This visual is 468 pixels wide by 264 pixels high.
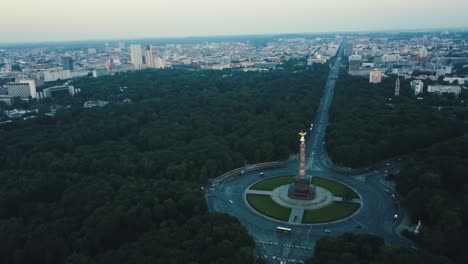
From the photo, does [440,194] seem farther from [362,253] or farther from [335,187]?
[362,253]

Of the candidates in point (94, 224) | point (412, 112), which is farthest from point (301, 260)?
point (412, 112)

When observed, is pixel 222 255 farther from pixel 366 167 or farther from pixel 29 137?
pixel 29 137

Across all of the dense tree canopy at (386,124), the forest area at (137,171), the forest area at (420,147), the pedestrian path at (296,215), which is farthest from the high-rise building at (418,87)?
the pedestrian path at (296,215)

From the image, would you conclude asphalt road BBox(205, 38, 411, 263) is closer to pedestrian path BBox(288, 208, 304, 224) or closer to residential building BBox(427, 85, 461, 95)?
pedestrian path BBox(288, 208, 304, 224)

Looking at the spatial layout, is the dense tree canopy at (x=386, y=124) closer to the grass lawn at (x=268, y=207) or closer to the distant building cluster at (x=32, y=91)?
the grass lawn at (x=268, y=207)

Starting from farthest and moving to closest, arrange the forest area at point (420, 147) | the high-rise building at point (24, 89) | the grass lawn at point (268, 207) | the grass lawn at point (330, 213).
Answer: the high-rise building at point (24, 89), the grass lawn at point (268, 207), the grass lawn at point (330, 213), the forest area at point (420, 147)

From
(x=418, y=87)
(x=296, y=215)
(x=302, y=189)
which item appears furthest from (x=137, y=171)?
(x=418, y=87)

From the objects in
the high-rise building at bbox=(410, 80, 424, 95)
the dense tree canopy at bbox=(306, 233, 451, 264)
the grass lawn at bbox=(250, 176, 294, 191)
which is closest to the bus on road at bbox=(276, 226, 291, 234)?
the dense tree canopy at bbox=(306, 233, 451, 264)

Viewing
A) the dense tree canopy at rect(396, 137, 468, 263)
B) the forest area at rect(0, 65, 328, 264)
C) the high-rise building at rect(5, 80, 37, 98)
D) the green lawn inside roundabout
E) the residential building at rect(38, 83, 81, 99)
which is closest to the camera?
the dense tree canopy at rect(396, 137, 468, 263)
